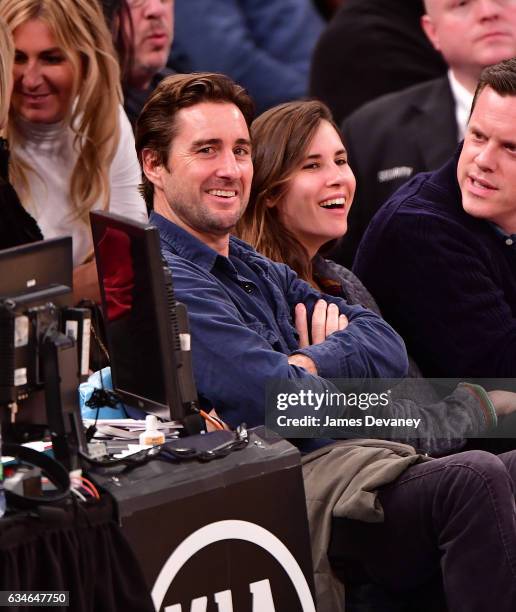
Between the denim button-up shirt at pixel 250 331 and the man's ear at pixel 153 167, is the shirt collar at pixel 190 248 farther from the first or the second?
the man's ear at pixel 153 167

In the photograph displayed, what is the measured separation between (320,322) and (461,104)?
1743 millimetres

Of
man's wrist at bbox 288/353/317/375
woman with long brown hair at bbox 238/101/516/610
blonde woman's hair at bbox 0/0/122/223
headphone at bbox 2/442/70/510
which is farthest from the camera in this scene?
blonde woman's hair at bbox 0/0/122/223

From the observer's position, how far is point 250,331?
339 cm

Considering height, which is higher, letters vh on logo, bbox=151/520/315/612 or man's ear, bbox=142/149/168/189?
man's ear, bbox=142/149/168/189

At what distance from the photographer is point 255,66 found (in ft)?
20.4

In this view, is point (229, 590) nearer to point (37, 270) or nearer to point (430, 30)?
point (37, 270)

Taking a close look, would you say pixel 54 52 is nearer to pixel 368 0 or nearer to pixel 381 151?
pixel 381 151

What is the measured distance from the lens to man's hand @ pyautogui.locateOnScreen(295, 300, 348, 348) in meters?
3.71

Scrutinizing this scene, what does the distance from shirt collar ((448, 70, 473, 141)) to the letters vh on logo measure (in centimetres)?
255

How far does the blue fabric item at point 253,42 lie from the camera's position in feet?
19.8

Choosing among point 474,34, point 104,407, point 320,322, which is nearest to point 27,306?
point 104,407

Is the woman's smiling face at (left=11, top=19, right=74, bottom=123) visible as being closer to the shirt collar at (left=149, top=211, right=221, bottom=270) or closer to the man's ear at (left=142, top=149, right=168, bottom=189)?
the man's ear at (left=142, top=149, right=168, bottom=189)

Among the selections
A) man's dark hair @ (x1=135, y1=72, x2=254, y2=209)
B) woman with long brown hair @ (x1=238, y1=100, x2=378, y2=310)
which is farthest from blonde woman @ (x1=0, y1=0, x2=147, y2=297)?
man's dark hair @ (x1=135, y1=72, x2=254, y2=209)

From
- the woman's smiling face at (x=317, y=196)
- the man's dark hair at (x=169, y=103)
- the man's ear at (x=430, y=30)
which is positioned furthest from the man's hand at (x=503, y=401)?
the man's ear at (x=430, y=30)
